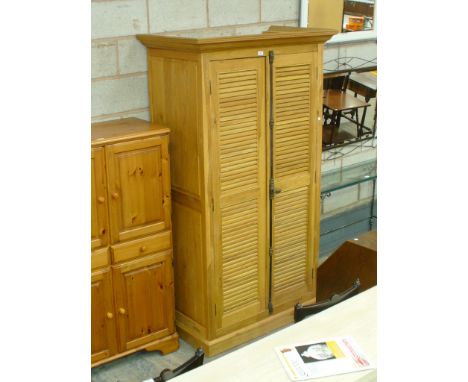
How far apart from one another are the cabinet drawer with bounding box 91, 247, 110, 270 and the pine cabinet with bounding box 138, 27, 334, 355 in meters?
0.56

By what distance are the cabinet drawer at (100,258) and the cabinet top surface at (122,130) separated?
2.01 ft

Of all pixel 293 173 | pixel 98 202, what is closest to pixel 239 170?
pixel 293 173

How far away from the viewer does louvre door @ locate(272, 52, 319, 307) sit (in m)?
3.84

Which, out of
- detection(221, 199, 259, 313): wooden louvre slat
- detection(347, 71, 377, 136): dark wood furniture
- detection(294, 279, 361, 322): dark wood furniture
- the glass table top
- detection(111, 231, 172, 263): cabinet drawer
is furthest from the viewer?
detection(347, 71, 377, 136): dark wood furniture

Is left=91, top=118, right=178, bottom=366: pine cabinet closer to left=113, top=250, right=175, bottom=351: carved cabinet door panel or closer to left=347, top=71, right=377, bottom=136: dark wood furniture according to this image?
left=113, top=250, right=175, bottom=351: carved cabinet door panel

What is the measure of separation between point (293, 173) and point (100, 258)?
1366 millimetres

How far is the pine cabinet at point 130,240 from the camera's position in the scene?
342 centimetres

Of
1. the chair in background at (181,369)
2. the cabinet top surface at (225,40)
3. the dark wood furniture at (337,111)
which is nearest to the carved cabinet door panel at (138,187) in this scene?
the cabinet top surface at (225,40)

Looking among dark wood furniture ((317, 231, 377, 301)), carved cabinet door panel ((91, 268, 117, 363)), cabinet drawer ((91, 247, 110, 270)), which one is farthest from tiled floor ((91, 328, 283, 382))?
dark wood furniture ((317, 231, 377, 301))

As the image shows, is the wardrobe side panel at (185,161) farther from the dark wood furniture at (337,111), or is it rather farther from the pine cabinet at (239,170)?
the dark wood furniture at (337,111)

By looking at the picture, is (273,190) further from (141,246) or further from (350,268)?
(141,246)
